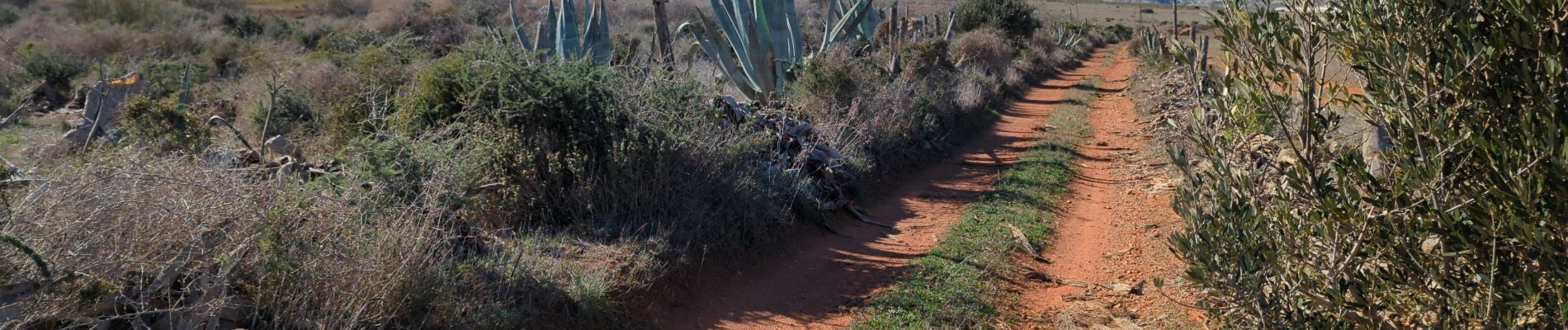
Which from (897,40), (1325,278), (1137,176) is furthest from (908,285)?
(897,40)

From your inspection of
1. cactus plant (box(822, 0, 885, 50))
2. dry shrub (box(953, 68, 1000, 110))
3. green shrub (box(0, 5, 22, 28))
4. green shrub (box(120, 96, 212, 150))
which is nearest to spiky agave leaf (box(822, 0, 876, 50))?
cactus plant (box(822, 0, 885, 50))

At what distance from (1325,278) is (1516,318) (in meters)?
0.61

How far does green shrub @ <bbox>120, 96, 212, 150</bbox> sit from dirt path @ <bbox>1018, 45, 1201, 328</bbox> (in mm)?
5501

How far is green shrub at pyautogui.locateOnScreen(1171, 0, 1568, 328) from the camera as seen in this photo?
112 inches

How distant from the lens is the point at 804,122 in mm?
9203

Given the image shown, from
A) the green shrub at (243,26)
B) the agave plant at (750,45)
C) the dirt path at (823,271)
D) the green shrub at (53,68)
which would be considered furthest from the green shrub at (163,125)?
the green shrub at (243,26)

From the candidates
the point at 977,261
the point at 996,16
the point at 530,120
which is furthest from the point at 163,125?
the point at 996,16

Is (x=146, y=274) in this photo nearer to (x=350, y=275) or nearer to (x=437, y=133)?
(x=350, y=275)

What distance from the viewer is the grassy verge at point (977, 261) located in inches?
213

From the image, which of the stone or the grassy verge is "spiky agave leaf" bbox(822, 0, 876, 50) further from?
the stone

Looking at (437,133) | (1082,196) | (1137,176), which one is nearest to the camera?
(437,133)

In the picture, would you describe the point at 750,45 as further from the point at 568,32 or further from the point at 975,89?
the point at 975,89

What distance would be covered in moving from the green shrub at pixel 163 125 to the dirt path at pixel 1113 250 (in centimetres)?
550

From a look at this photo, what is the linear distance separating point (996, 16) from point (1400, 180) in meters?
21.9
